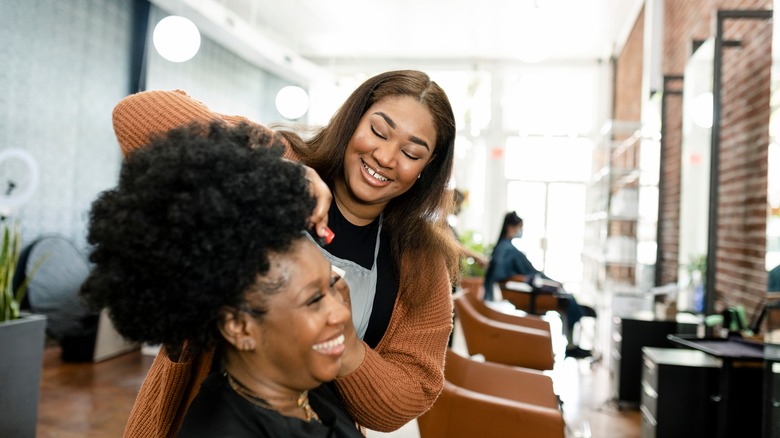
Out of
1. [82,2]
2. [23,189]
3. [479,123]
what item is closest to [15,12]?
[82,2]

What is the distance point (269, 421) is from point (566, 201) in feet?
32.1

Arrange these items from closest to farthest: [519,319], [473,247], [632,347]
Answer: [519,319]
[632,347]
[473,247]

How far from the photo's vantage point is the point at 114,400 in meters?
3.90

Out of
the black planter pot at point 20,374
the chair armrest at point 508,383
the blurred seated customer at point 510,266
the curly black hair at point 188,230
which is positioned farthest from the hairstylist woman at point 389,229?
the blurred seated customer at point 510,266

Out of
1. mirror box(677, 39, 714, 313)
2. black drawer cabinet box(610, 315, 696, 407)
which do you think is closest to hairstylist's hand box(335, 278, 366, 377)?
mirror box(677, 39, 714, 313)

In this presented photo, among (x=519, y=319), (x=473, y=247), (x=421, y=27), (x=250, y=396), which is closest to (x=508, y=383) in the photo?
(x=519, y=319)

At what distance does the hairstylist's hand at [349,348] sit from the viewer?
111cm

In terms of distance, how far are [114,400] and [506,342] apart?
2302 mm

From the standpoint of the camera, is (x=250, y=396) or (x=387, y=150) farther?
(x=387, y=150)

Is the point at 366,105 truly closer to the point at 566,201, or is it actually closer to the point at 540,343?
the point at 540,343

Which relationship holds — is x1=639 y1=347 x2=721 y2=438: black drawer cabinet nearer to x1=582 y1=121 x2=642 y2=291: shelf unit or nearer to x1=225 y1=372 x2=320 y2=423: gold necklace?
x1=225 y1=372 x2=320 y2=423: gold necklace

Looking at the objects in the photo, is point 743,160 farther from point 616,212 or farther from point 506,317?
point 616,212

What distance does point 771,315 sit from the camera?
7.66ft

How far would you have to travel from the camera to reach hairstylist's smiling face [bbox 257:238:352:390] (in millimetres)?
951
